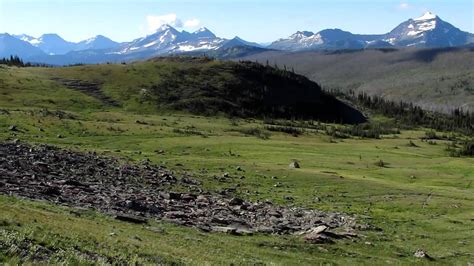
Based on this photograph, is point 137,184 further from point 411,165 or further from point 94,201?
point 411,165

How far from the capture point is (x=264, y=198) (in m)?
51.1

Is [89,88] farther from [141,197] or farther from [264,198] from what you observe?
[141,197]

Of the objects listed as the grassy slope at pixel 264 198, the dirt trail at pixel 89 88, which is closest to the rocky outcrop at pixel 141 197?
the grassy slope at pixel 264 198

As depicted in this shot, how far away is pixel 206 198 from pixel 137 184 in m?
7.07

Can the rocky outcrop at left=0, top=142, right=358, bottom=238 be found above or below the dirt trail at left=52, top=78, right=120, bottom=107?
below

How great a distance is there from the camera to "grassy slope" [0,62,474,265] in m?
25.2

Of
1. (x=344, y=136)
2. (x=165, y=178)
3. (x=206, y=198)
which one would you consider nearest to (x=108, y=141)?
(x=165, y=178)

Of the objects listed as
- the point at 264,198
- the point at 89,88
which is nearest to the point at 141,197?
the point at 264,198

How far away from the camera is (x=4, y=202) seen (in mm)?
28641

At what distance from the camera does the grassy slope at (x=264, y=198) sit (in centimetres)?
2520

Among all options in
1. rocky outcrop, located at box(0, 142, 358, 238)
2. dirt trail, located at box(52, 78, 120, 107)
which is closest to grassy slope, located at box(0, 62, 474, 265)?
rocky outcrop, located at box(0, 142, 358, 238)

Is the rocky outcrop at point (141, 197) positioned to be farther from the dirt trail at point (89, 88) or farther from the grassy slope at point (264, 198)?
the dirt trail at point (89, 88)

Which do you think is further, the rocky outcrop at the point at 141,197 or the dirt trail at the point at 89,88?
the dirt trail at the point at 89,88

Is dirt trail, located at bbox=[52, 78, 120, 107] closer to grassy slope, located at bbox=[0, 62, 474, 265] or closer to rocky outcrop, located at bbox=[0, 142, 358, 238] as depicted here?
grassy slope, located at bbox=[0, 62, 474, 265]
